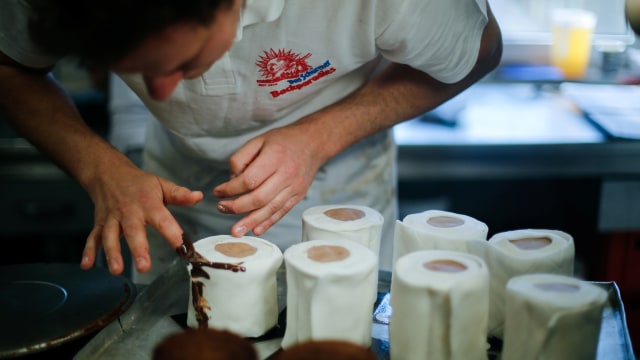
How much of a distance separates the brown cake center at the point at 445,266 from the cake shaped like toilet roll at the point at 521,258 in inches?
4.3

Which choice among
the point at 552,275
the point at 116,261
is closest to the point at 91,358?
the point at 116,261

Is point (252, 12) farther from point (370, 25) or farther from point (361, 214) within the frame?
point (361, 214)

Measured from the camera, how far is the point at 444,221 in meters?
1.40

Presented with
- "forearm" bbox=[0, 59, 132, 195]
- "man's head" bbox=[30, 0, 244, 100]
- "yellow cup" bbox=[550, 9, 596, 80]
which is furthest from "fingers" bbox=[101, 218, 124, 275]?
"yellow cup" bbox=[550, 9, 596, 80]

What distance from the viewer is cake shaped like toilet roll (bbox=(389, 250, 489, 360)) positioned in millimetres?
1118

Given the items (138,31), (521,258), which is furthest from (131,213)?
(521,258)

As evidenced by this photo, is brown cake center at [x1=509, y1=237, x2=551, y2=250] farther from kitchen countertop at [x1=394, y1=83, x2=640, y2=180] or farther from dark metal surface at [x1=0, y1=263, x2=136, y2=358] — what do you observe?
kitchen countertop at [x1=394, y1=83, x2=640, y2=180]

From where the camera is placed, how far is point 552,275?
1.17 metres

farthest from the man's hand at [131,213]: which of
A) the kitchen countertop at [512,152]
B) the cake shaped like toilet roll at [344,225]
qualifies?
the kitchen countertop at [512,152]

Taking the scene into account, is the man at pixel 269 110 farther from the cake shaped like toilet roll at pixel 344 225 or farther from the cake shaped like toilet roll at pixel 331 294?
the cake shaped like toilet roll at pixel 331 294

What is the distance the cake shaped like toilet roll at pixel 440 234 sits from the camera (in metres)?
1.32

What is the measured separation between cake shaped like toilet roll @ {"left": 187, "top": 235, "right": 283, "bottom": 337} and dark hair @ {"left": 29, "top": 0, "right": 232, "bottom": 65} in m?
0.46

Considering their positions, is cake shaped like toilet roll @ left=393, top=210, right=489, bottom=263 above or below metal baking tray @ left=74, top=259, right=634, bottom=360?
above

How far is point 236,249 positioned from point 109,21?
22.0 inches
